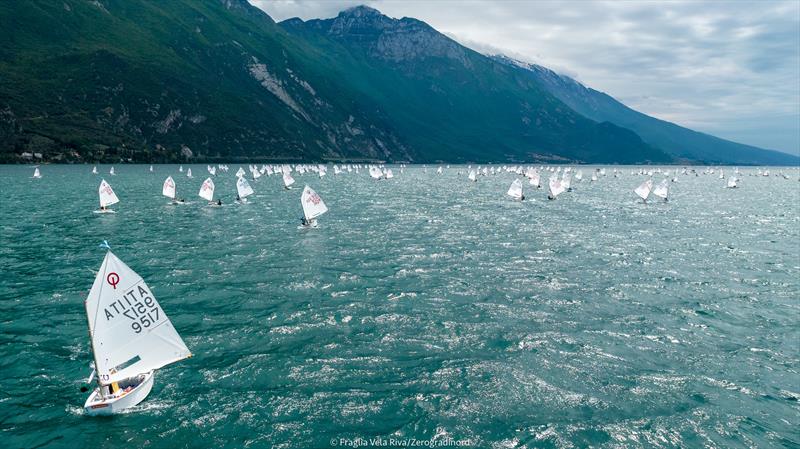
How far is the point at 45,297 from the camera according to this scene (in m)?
31.8

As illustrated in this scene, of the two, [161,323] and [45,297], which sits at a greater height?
[161,323]

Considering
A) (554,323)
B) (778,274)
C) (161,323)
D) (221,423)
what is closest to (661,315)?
(554,323)

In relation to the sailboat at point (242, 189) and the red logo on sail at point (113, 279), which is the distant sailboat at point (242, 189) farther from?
the red logo on sail at point (113, 279)

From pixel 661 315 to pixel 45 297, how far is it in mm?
40624

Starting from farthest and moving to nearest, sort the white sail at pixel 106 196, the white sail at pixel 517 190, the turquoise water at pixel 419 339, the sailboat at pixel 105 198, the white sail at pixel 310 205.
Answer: the white sail at pixel 517 190
the white sail at pixel 106 196
the sailboat at pixel 105 198
the white sail at pixel 310 205
the turquoise water at pixel 419 339

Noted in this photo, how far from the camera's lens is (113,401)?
18.2 m

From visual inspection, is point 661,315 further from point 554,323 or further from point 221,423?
point 221,423

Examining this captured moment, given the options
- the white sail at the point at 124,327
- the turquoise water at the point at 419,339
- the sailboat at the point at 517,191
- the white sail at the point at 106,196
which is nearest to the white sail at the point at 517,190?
the sailboat at the point at 517,191

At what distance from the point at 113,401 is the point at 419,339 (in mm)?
14337

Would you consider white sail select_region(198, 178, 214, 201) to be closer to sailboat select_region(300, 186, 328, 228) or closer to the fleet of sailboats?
sailboat select_region(300, 186, 328, 228)

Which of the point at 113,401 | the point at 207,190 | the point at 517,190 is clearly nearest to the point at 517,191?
the point at 517,190

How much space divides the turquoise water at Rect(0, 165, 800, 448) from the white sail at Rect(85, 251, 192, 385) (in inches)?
66.7

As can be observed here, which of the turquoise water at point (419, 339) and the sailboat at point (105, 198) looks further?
the sailboat at point (105, 198)

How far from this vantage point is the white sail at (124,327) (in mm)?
18312
